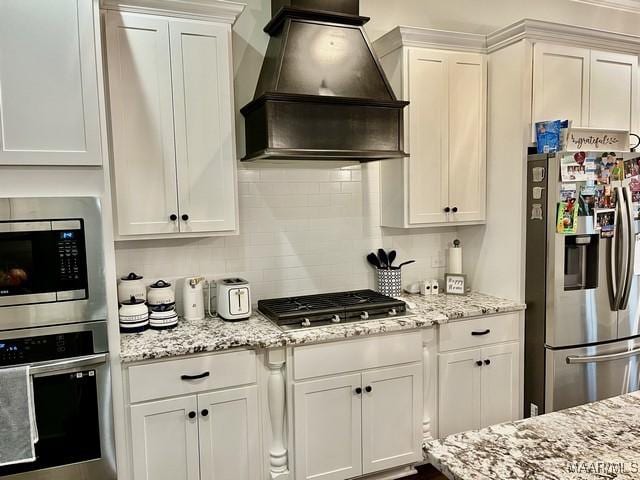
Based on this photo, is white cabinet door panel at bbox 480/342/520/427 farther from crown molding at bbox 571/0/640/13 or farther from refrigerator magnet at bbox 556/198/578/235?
crown molding at bbox 571/0/640/13

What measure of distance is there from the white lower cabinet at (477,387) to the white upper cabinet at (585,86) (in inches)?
54.0

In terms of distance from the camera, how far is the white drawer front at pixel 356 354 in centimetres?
251

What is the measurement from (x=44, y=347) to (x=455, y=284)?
8.21 feet

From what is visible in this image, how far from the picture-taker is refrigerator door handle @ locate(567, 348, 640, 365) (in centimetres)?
297

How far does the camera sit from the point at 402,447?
109 inches

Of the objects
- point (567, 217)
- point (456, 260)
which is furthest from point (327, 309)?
point (567, 217)

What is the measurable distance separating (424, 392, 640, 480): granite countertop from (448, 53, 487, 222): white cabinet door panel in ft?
6.38

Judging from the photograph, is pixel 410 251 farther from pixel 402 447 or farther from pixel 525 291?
pixel 402 447

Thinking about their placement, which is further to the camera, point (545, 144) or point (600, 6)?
point (600, 6)

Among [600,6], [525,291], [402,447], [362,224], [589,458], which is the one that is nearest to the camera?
[589,458]

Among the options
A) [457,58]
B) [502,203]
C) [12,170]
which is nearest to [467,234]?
[502,203]

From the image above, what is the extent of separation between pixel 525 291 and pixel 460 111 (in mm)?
1224

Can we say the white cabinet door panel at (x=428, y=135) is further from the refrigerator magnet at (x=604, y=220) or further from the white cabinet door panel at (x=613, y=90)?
the white cabinet door panel at (x=613, y=90)

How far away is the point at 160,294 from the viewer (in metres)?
2.63
